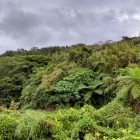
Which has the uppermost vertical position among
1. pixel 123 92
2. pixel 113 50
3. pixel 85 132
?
pixel 113 50

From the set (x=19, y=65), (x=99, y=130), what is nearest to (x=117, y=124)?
(x=99, y=130)

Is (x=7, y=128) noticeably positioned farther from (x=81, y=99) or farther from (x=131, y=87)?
(x=81, y=99)

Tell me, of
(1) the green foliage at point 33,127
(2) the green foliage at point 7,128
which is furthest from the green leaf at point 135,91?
(2) the green foliage at point 7,128

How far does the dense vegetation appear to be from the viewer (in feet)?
35.8

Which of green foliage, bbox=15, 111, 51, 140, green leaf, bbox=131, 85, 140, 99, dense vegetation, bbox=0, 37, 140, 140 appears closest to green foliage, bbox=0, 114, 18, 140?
dense vegetation, bbox=0, 37, 140, 140

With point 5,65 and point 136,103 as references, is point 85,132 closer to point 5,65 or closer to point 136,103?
point 136,103

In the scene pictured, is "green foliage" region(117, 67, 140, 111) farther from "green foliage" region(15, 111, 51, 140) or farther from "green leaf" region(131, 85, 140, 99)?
"green foliage" region(15, 111, 51, 140)

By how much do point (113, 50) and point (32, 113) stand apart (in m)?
8.16

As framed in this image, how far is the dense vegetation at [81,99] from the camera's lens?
1091 cm

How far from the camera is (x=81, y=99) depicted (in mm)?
18031

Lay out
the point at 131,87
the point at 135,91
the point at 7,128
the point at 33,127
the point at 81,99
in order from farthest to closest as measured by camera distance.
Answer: the point at 81,99 < the point at 131,87 < the point at 135,91 < the point at 7,128 < the point at 33,127

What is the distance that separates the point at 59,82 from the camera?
19.0 metres

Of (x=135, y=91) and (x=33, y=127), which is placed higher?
(x=135, y=91)

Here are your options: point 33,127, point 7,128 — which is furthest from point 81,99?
point 33,127
